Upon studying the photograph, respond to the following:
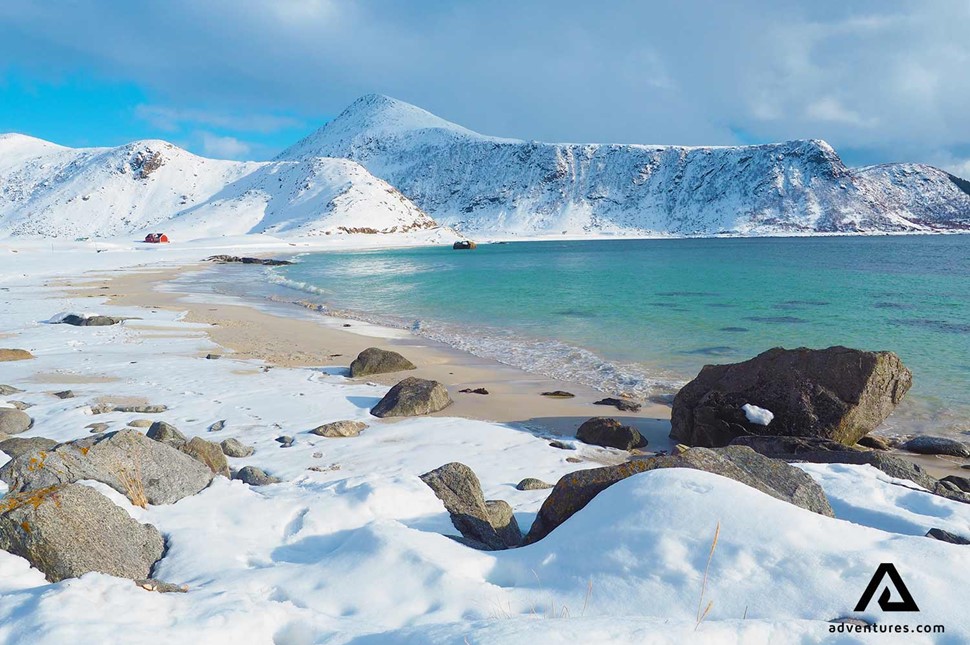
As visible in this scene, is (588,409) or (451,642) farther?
(588,409)

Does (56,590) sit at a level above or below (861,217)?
below

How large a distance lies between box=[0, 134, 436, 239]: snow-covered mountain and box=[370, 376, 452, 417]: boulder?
10900 centimetres

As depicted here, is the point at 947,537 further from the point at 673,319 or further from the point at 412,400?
the point at 673,319

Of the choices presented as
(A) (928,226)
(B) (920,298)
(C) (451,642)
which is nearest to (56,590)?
(C) (451,642)

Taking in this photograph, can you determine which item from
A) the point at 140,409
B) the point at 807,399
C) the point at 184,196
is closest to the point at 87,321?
the point at 140,409

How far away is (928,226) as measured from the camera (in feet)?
619

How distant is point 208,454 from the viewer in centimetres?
587

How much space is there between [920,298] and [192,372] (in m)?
31.6

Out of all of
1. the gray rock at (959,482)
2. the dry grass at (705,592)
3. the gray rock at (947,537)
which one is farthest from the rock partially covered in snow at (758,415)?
the dry grass at (705,592)

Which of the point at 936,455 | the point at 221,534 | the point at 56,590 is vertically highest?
the point at 56,590

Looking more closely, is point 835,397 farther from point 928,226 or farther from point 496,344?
point 928,226

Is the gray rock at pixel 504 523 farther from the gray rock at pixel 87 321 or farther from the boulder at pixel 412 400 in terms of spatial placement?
the gray rock at pixel 87 321

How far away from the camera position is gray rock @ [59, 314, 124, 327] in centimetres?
1630

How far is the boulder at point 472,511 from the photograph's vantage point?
4.40 metres
